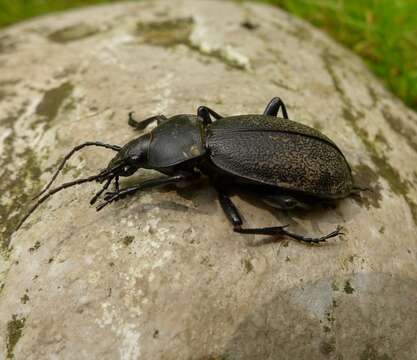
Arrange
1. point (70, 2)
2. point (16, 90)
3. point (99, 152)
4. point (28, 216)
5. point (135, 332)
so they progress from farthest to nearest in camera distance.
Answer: point (70, 2), point (16, 90), point (99, 152), point (28, 216), point (135, 332)

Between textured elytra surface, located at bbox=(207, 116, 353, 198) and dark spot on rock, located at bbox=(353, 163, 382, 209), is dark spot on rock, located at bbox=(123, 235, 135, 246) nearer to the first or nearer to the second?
textured elytra surface, located at bbox=(207, 116, 353, 198)

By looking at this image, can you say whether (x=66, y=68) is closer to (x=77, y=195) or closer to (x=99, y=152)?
(x=99, y=152)

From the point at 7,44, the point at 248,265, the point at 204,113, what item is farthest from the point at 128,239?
the point at 7,44

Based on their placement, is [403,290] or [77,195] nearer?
[403,290]

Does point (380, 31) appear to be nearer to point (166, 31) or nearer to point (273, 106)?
point (166, 31)

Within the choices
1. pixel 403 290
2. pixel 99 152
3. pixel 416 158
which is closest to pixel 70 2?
pixel 99 152

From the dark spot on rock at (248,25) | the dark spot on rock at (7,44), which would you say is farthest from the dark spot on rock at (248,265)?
the dark spot on rock at (7,44)
